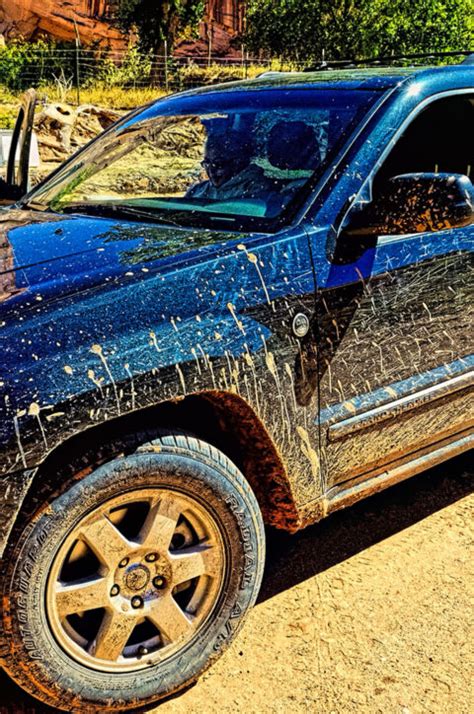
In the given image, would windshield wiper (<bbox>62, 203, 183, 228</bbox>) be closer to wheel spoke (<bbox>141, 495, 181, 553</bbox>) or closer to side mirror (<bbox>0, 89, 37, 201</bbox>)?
wheel spoke (<bbox>141, 495, 181, 553</bbox>)

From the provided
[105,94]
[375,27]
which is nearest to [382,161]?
[105,94]

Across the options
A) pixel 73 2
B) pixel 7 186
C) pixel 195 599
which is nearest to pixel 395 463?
pixel 195 599

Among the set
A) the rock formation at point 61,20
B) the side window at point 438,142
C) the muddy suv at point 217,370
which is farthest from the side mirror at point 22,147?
the rock formation at point 61,20

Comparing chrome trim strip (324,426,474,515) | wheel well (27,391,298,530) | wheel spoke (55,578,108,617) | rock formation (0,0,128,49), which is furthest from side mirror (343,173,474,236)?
rock formation (0,0,128,49)

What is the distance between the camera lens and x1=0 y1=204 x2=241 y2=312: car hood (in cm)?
213

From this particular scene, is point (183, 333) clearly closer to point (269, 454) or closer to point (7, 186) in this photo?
point (269, 454)

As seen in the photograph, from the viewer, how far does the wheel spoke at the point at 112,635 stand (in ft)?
6.97

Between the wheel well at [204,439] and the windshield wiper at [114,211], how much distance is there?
2.35ft

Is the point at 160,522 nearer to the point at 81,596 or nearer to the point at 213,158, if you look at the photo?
the point at 81,596

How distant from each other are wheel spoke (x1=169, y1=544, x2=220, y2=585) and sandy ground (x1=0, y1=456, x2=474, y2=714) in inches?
16.0

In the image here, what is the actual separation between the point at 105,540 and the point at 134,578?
0.16 m

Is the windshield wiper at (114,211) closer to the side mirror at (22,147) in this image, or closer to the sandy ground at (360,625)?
the side mirror at (22,147)

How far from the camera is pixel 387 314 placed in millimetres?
2518

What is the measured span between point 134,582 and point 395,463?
3.49ft
